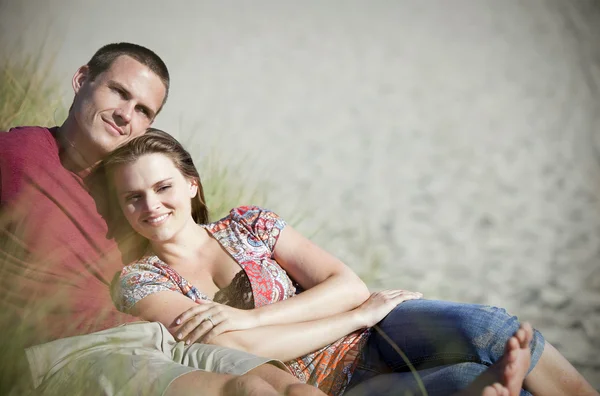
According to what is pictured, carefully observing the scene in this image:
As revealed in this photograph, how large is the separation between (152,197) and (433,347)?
2.80 ft

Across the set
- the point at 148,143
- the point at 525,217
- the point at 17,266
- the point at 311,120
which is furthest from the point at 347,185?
the point at 17,266

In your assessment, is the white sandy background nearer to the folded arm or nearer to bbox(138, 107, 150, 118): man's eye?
bbox(138, 107, 150, 118): man's eye

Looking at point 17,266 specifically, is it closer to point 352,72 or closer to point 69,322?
point 69,322

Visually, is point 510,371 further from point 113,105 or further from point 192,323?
point 113,105

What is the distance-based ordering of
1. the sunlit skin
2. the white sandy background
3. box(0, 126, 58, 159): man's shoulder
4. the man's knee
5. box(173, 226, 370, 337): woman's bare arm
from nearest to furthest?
1. the man's knee
2. box(173, 226, 370, 337): woman's bare arm
3. box(0, 126, 58, 159): man's shoulder
4. the sunlit skin
5. the white sandy background

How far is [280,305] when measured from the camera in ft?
5.83

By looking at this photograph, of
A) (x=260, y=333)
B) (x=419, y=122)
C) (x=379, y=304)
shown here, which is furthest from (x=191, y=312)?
(x=419, y=122)

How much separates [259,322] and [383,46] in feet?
7.71

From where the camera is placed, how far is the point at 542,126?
3592 mm

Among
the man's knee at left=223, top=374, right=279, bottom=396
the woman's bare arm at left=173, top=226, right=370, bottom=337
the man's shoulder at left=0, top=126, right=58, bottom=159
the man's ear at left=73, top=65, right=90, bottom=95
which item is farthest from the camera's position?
the man's ear at left=73, top=65, right=90, bottom=95

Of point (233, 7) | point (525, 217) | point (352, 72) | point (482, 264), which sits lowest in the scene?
point (482, 264)

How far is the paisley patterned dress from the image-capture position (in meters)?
1.77

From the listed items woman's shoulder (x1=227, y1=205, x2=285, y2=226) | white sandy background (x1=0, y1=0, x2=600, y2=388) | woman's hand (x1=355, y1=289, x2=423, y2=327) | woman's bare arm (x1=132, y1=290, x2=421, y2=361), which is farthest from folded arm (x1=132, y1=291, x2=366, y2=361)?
white sandy background (x1=0, y1=0, x2=600, y2=388)

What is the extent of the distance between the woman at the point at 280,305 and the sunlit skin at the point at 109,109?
7 cm
